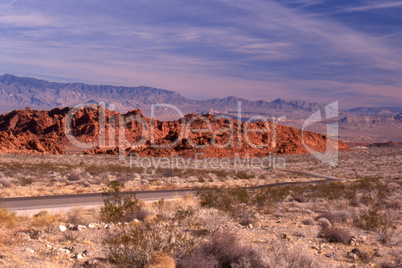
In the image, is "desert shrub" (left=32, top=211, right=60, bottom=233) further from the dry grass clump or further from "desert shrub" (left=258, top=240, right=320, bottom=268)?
"desert shrub" (left=258, top=240, right=320, bottom=268)

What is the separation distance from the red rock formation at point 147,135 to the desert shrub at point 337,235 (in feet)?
180

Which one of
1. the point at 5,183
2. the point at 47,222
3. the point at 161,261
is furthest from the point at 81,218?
the point at 5,183

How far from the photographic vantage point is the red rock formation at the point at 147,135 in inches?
2642

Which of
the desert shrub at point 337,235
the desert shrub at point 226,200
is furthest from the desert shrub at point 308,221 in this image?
the desert shrub at point 226,200

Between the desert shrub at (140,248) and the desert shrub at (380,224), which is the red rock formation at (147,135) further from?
the desert shrub at (140,248)

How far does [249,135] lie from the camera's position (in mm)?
79250

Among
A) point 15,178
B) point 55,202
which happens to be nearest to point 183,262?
point 55,202

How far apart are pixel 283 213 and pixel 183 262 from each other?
8599 mm

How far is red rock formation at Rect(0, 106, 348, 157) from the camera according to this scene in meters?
67.1

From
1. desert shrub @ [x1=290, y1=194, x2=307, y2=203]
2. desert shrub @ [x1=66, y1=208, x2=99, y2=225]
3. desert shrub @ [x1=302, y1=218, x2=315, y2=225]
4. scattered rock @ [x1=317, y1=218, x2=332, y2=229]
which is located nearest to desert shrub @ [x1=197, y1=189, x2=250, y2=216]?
desert shrub @ [x1=302, y1=218, x2=315, y2=225]

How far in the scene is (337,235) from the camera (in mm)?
9789

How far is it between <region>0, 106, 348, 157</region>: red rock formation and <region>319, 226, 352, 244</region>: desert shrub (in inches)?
2160

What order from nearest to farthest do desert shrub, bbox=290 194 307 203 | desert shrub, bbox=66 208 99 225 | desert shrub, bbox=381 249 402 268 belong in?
desert shrub, bbox=381 249 402 268 < desert shrub, bbox=66 208 99 225 < desert shrub, bbox=290 194 307 203

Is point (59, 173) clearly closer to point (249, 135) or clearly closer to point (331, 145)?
point (249, 135)
